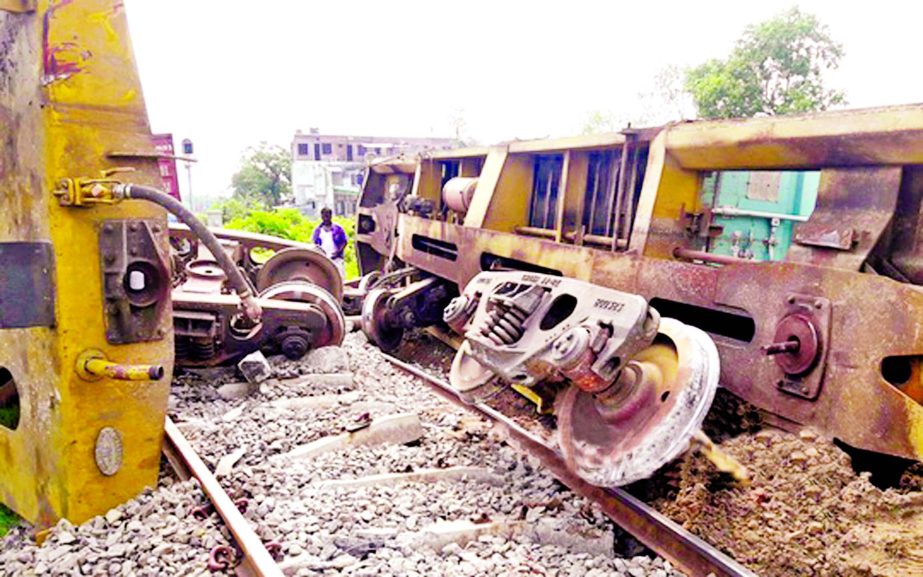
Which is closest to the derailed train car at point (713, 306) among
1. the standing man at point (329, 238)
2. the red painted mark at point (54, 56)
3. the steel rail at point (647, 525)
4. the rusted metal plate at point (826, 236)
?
the rusted metal plate at point (826, 236)

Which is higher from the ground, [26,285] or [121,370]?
[26,285]

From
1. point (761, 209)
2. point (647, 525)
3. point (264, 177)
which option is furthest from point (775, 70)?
point (264, 177)

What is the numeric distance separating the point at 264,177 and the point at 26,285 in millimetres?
53177

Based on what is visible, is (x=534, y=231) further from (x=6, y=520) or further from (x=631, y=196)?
(x=6, y=520)

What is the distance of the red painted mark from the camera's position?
8.92ft

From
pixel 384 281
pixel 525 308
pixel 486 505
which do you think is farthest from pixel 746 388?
pixel 384 281

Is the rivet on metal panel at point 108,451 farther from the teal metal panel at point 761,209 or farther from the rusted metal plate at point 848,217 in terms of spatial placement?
the teal metal panel at point 761,209

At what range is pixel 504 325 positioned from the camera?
3.69m

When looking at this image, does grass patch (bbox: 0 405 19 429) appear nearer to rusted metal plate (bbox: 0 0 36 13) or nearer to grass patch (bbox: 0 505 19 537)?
grass patch (bbox: 0 505 19 537)

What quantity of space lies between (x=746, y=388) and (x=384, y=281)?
214 inches

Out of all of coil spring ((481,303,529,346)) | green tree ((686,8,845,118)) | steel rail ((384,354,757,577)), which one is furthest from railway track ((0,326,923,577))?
green tree ((686,8,845,118))

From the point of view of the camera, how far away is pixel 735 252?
729 centimetres

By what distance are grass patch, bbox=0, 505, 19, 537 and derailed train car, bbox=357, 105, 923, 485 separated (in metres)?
2.48

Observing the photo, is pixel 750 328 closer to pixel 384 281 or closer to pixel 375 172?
pixel 384 281
